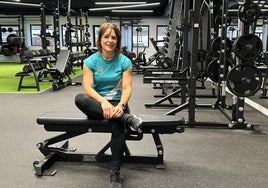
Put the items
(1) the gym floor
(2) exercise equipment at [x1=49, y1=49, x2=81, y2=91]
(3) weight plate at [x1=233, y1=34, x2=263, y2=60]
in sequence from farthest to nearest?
1. (2) exercise equipment at [x1=49, y1=49, x2=81, y2=91]
2. (3) weight plate at [x1=233, y1=34, x2=263, y2=60]
3. (1) the gym floor

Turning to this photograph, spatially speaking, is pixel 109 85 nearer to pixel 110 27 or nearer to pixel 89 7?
pixel 110 27

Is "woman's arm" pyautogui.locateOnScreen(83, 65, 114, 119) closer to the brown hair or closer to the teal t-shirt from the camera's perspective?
the teal t-shirt

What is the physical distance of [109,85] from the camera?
2354 millimetres

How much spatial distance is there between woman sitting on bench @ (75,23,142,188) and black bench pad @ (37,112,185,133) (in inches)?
2.7

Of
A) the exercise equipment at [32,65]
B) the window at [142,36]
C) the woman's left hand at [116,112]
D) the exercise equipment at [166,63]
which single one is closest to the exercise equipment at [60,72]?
the exercise equipment at [32,65]

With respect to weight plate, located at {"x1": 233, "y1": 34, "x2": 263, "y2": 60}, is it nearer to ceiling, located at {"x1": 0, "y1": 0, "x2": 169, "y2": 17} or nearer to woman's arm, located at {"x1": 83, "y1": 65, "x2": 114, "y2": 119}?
woman's arm, located at {"x1": 83, "y1": 65, "x2": 114, "y2": 119}

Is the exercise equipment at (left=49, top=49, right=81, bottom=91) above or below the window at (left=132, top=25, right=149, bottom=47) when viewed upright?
below

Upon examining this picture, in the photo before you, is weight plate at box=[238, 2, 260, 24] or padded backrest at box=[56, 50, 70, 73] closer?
weight plate at box=[238, 2, 260, 24]

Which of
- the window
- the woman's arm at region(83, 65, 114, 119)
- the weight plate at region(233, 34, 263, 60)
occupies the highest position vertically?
the window

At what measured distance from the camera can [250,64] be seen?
3.36 metres

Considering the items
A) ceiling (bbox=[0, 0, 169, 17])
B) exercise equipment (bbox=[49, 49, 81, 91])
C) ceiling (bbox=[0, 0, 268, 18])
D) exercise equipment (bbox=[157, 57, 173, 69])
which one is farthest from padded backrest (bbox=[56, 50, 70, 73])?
ceiling (bbox=[0, 0, 169, 17])

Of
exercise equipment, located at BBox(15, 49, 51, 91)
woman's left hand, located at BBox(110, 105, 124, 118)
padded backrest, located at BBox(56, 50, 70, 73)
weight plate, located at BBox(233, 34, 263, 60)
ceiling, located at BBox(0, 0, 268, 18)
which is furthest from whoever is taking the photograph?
ceiling, located at BBox(0, 0, 268, 18)

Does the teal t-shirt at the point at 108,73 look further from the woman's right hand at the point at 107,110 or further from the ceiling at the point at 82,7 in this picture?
the ceiling at the point at 82,7

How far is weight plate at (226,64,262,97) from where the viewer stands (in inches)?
133
